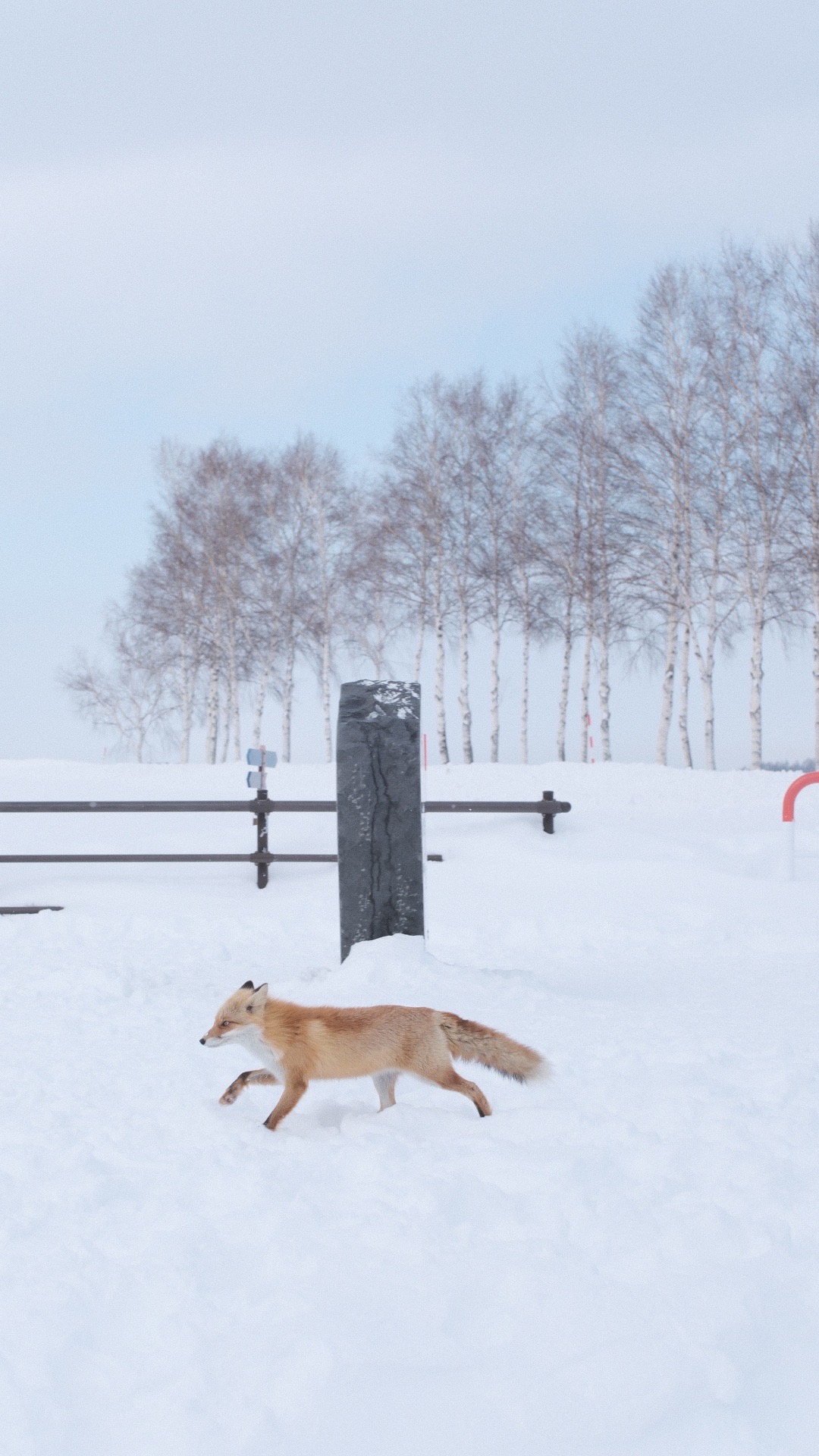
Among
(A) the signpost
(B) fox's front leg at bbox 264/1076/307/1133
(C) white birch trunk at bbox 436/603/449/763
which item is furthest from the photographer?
(C) white birch trunk at bbox 436/603/449/763

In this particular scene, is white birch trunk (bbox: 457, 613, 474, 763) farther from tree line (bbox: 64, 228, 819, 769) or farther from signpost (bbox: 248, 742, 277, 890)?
signpost (bbox: 248, 742, 277, 890)

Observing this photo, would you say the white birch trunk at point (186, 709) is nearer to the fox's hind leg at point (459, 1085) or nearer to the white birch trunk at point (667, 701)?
the white birch trunk at point (667, 701)

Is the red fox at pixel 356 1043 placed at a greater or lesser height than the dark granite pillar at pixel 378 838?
lesser

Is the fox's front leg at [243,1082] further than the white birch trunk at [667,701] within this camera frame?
No

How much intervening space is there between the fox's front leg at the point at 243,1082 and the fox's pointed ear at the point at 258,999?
374 millimetres

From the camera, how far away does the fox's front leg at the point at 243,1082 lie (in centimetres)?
452

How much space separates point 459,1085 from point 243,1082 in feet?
2.97

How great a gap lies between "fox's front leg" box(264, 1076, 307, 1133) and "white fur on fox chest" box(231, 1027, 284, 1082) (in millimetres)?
87

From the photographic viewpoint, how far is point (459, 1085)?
14.4ft

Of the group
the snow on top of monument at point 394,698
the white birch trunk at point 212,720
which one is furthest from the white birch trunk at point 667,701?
the snow on top of monument at point 394,698

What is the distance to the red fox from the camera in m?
4.27

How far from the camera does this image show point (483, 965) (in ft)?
31.0

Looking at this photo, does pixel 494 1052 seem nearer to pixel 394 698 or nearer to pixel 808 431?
pixel 394 698

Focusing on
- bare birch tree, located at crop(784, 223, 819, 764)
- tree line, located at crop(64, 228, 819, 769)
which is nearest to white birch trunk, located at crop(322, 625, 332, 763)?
tree line, located at crop(64, 228, 819, 769)
